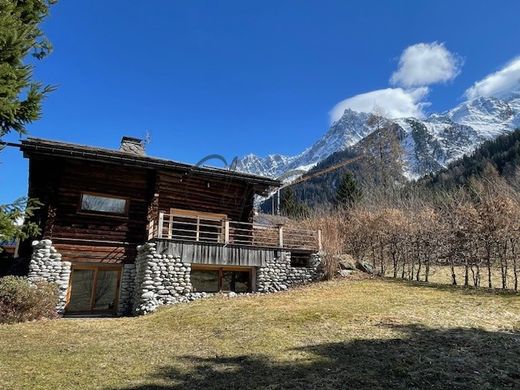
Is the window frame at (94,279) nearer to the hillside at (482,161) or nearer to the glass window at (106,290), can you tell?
the glass window at (106,290)

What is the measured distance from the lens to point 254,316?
1245cm

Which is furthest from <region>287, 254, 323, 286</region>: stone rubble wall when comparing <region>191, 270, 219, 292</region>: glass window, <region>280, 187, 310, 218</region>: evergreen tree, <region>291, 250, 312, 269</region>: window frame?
<region>280, 187, 310, 218</region>: evergreen tree

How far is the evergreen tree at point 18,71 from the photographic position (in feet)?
26.9

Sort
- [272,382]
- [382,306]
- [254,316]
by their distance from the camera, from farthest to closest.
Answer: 1. [382,306]
2. [254,316]
3. [272,382]

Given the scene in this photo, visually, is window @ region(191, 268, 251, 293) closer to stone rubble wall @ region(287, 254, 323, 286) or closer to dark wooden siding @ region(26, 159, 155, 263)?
stone rubble wall @ region(287, 254, 323, 286)

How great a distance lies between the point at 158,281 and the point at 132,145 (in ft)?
29.3

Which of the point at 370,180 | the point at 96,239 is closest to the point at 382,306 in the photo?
the point at 96,239

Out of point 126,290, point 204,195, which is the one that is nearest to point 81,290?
point 126,290

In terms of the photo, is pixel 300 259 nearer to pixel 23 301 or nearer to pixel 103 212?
pixel 103 212

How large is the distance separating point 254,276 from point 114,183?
8050 mm

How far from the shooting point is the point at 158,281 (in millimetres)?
16453

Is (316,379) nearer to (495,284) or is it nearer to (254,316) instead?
(254,316)

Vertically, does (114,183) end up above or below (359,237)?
above

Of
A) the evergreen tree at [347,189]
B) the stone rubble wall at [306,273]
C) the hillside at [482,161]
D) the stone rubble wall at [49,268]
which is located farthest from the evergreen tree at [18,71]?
the hillside at [482,161]
